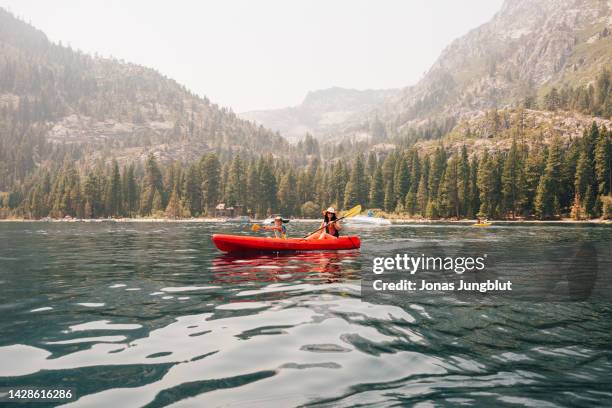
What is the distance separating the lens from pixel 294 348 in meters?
8.29

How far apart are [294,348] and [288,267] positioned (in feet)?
40.4

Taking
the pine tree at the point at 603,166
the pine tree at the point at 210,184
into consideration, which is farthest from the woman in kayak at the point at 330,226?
the pine tree at the point at 210,184

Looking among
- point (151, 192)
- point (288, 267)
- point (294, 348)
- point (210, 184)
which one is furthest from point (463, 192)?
point (294, 348)

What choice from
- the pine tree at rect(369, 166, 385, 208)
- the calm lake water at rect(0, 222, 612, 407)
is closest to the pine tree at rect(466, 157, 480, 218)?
the pine tree at rect(369, 166, 385, 208)

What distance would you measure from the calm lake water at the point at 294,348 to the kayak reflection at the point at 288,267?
2.17 m

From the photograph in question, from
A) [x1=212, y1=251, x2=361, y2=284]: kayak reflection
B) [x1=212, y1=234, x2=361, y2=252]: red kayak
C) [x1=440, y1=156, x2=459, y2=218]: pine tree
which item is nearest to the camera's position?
[x1=212, y1=251, x2=361, y2=284]: kayak reflection

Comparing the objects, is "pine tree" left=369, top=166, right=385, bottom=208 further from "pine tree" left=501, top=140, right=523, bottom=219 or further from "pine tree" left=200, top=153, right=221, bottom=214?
"pine tree" left=200, top=153, right=221, bottom=214

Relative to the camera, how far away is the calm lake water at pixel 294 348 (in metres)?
6.16

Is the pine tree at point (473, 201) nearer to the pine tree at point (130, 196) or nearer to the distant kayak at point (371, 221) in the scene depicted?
the distant kayak at point (371, 221)

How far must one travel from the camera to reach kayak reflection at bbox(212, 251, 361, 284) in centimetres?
1742

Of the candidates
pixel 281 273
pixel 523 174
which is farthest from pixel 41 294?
pixel 523 174

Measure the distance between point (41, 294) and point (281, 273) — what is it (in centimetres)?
870

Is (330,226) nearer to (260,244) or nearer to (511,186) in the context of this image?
(260,244)

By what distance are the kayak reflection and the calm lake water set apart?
217 cm
